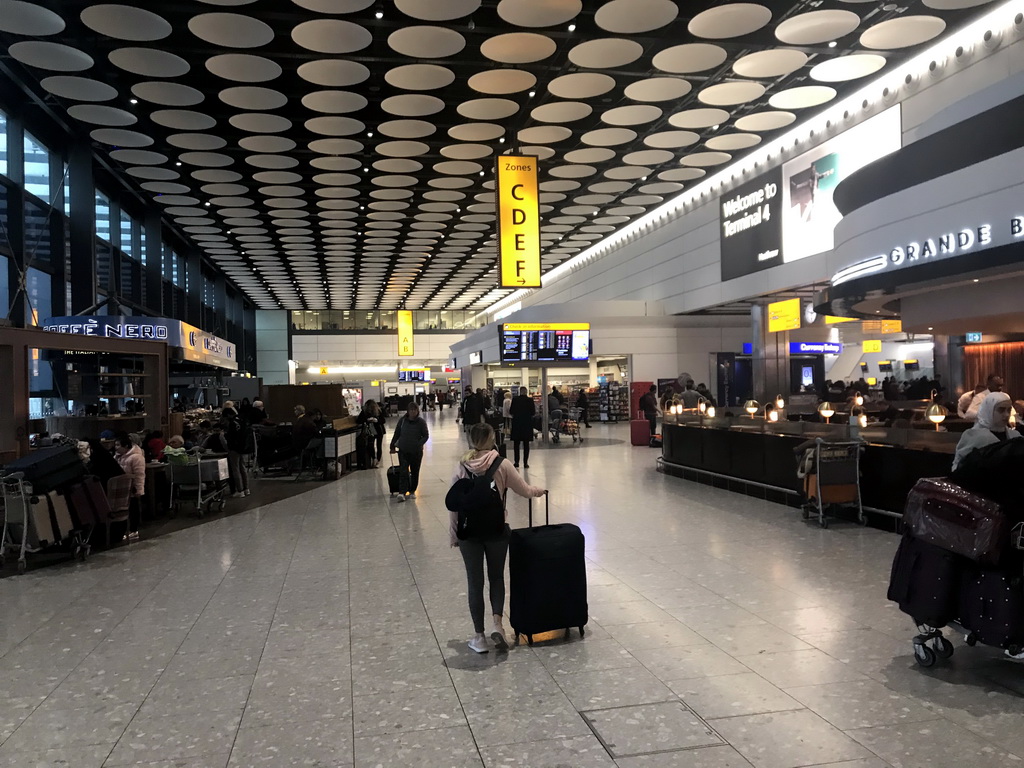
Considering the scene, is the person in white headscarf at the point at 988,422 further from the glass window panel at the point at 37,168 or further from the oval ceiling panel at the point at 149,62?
the glass window panel at the point at 37,168

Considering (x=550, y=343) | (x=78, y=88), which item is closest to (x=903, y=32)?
(x=550, y=343)

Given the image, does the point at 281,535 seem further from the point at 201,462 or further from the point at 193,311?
the point at 193,311

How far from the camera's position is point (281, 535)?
8.84m

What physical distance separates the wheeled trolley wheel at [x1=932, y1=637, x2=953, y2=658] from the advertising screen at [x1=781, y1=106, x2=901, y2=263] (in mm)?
11805

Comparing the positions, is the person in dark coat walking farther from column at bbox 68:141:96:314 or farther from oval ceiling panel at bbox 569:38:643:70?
column at bbox 68:141:96:314

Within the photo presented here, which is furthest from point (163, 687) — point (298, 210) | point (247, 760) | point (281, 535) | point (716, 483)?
point (298, 210)

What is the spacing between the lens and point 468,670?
4305 millimetres

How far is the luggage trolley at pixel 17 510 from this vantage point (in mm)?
7148

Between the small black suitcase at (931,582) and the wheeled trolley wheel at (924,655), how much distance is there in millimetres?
153

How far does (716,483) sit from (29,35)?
1242 cm

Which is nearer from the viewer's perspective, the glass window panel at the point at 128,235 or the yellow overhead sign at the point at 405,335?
the glass window panel at the point at 128,235

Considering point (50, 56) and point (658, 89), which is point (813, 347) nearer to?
point (658, 89)

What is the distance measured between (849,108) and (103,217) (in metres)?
19.1

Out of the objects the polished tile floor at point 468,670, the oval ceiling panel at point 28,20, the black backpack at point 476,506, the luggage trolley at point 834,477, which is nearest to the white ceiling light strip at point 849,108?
the luggage trolley at point 834,477
